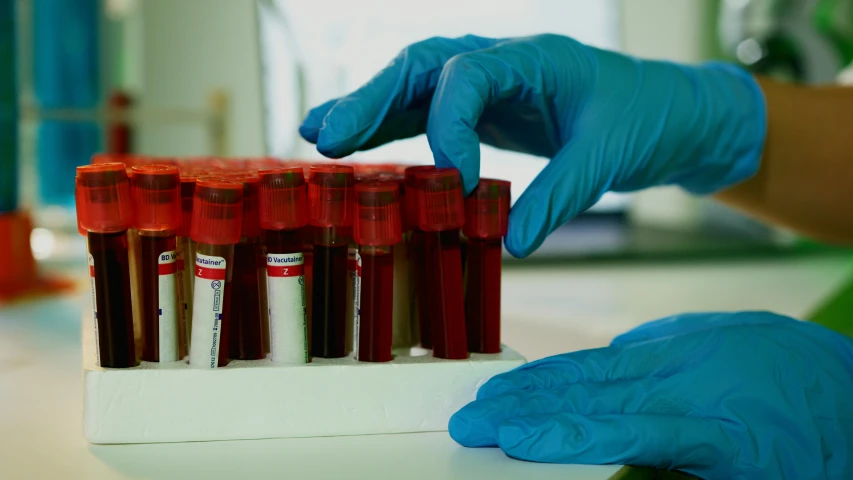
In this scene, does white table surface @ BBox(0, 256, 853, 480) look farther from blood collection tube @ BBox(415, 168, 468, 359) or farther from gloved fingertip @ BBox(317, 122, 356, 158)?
gloved fingertip @ BBox(317, 122, 356, 158)

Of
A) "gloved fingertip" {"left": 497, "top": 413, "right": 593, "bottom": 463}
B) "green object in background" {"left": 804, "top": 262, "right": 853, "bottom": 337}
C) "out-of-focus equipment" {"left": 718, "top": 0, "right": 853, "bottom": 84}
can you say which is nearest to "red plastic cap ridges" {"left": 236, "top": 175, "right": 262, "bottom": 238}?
"gloved fingertip" {"left": 497, "top": 413, "right": 593, "bottom": 463}

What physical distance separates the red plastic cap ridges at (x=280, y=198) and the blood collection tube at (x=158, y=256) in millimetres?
85

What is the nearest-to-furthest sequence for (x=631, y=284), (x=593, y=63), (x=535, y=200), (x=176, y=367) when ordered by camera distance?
(x=176, y=367) < (x=535, y=200) < (x=593, y=63) < (x=631, y=284)

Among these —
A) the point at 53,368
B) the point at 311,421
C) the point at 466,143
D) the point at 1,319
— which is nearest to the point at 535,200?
the point at 466,143

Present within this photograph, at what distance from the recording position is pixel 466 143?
2.66ft

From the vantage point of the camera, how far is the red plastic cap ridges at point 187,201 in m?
0.78

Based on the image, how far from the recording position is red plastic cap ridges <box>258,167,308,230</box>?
75 cm

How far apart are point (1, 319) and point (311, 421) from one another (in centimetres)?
84

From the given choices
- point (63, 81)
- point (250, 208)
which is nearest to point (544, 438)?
point (250, 208)

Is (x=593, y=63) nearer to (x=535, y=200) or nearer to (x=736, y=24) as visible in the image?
(x=535, y=200)

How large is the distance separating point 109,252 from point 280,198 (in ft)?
0.56

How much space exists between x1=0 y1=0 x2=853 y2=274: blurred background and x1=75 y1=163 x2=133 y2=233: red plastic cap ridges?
1215 mm

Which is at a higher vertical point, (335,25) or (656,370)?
(335,25)

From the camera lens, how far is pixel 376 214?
0.75 meters
